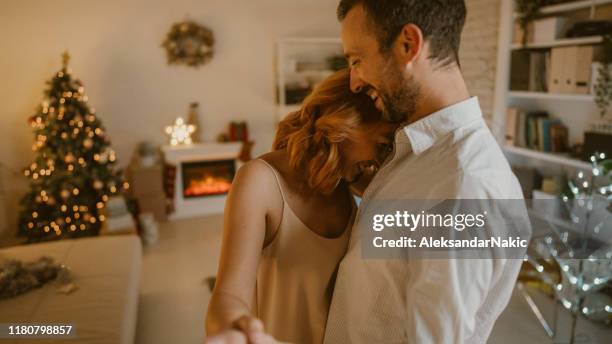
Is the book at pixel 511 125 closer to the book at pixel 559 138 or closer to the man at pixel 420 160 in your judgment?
the book at pixel 559 138

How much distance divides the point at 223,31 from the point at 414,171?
460 centimetres

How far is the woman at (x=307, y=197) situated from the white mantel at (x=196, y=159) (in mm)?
3890

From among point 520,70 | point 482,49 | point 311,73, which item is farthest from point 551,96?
point 311,73

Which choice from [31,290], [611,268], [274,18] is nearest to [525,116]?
[611,268]

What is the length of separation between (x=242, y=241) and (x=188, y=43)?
440 cm

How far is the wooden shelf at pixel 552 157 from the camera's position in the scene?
327 cm

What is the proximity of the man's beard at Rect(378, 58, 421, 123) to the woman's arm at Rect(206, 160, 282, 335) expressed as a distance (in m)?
0.32

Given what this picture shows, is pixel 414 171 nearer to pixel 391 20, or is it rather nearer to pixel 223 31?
pixel 391 20

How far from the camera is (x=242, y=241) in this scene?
91 centimetres

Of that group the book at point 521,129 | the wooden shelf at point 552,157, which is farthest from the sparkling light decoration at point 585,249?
the book at point 521,129

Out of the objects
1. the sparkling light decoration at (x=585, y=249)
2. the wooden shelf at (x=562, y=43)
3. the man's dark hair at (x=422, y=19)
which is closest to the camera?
the man's dark hair at (x=422, y=19)

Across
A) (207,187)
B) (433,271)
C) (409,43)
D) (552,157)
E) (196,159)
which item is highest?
(409,43)

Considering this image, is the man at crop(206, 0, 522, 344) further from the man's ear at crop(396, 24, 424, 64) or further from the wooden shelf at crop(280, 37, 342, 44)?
the wooden shelf at crop(280, 37, 342, 44)

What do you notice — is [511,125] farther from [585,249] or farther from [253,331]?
[253,331]
